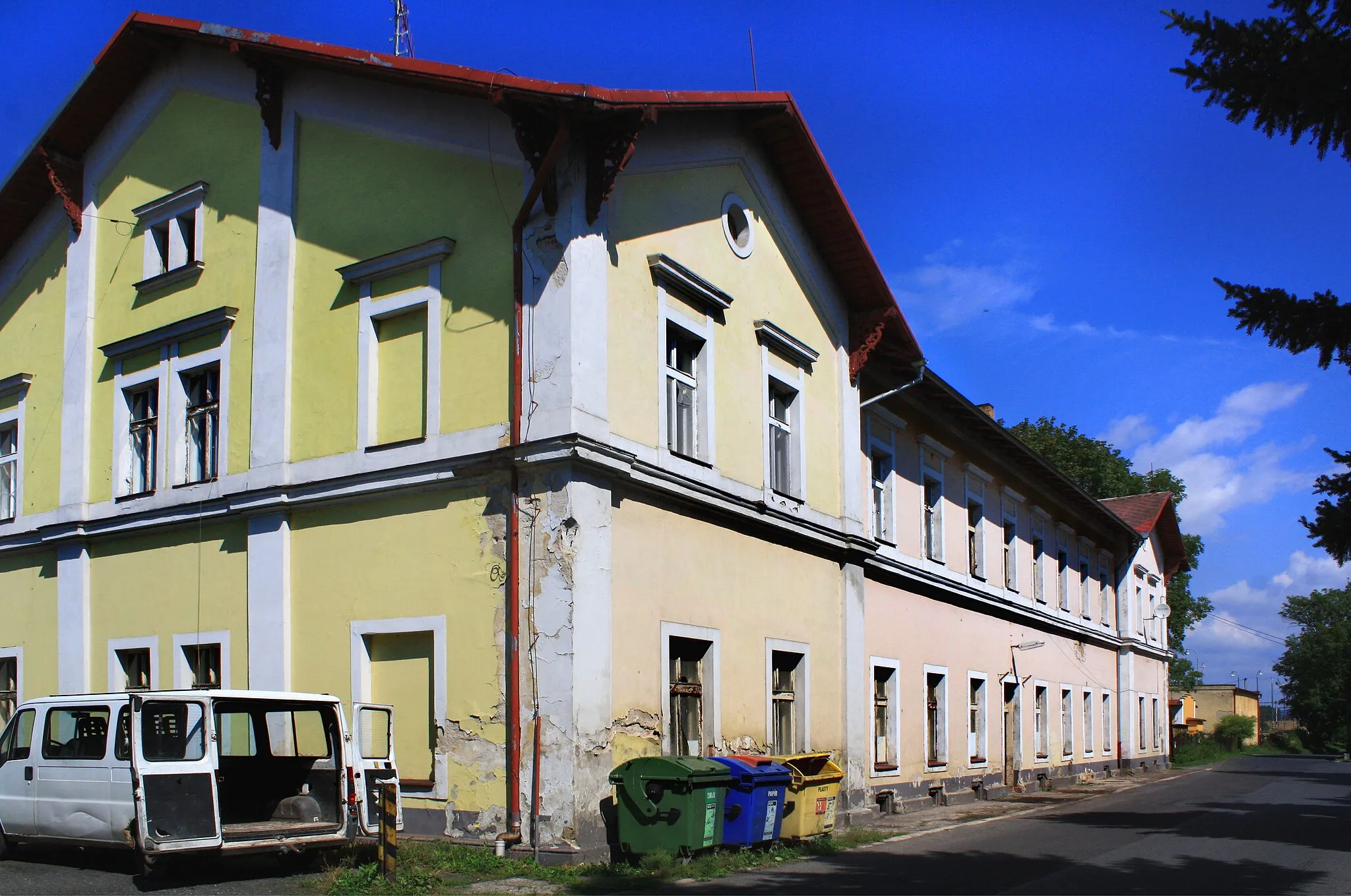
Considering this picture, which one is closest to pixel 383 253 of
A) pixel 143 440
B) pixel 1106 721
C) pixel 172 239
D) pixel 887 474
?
pixel 172 239

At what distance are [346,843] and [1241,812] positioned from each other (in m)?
16.3

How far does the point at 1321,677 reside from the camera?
297ft

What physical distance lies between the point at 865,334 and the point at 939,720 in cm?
768

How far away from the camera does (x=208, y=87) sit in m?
16.0

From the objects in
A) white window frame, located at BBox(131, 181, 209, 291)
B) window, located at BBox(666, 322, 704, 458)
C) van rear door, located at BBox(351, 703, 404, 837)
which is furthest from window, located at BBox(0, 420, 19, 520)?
window, located at BBox(666, 322, 704, 458)

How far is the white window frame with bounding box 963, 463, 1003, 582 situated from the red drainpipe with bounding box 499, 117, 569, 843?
14.1 metres

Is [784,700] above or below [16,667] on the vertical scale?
below

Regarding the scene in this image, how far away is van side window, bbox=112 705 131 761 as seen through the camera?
33.4ft

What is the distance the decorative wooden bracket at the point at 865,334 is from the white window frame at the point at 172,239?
30.2 feet

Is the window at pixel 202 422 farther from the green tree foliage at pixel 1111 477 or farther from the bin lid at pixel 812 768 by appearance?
the green tree foliage at pixel 1111 477

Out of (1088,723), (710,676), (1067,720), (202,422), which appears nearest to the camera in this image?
(710,676)

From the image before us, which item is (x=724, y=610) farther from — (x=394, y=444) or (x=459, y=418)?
(x=394, y=444)

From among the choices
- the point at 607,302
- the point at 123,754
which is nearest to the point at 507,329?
the point at 607,302

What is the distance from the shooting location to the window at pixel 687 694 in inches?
528
